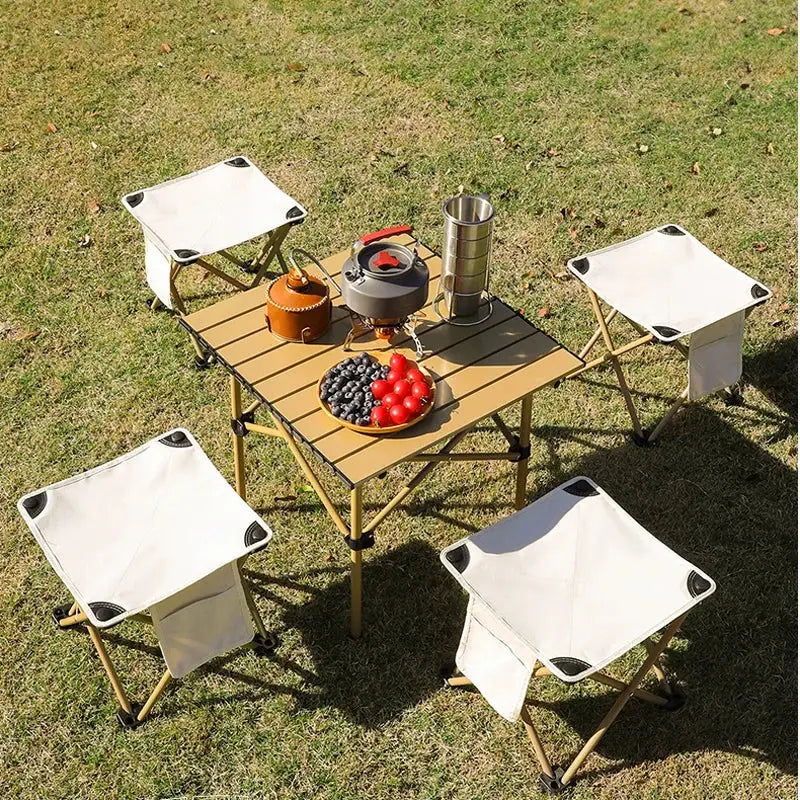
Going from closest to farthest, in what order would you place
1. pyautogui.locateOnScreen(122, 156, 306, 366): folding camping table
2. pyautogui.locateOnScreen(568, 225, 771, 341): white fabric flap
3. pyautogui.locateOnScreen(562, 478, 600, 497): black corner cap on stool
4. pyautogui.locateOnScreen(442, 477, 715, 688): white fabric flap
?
1. pyautogui.locateOnScreen(442, 477, 715, 688): white fabric flap
2. pyautogui.locateOnScreen(562, 478, 600, 497): black corner cap on stool
3. pyautogui.locateOnScreen(568, 225, 771, 341): white fabric flap
4. pyautogui.locateOnScreen(122, 156, 306, 366): folding camping table

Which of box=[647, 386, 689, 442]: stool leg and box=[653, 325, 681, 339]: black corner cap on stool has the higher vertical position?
box=[653, 325, 681, 339]: black corner cap on stool

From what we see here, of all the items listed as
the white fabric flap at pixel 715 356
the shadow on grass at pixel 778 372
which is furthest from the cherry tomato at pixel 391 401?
the shadow on grass at pixel 778 372

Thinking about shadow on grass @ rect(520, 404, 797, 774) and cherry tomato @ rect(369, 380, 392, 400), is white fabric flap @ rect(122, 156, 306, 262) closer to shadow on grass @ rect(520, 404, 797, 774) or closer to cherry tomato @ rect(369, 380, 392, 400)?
cherry tomato @ rect(369, 380, 392, 400)

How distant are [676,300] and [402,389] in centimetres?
190

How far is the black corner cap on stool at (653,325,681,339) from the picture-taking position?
180 inches

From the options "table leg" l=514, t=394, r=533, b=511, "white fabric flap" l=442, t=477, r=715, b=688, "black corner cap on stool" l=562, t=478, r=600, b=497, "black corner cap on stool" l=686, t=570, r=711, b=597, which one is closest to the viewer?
"white fabric flap" l=442, t=477, r=715, b=688

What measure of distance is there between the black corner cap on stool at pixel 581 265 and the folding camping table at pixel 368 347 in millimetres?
939

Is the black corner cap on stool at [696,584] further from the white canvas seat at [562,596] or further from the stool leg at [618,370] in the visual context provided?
the stool leg at [618,370]

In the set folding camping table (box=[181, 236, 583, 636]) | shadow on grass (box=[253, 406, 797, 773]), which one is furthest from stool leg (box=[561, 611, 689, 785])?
folding camping table (box=[181, 236, 583, 636])

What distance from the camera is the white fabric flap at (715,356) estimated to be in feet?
15.5

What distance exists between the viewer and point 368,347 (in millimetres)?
3922

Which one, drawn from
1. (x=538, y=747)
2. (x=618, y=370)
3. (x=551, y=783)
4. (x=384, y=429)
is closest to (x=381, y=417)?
(x=384, y=429)

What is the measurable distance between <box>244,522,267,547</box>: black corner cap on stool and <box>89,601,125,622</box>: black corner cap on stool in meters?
0.49

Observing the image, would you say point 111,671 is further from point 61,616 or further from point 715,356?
point 715,356
